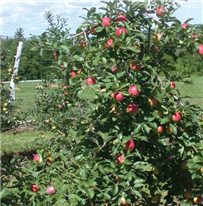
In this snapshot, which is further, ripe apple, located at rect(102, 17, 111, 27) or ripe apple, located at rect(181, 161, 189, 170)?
ripe apple, located at rect(181, 161, 189, 170)

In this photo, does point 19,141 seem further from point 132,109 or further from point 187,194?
point 132,109

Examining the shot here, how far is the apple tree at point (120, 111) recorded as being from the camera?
1901 millimetres

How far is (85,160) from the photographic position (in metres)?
1.96

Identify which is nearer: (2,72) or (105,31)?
(105,31)

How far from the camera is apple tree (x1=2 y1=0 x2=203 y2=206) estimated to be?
190 cm

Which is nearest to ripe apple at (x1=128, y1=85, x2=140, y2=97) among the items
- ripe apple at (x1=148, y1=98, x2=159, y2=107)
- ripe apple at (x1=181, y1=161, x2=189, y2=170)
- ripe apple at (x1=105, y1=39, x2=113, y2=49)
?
ripe apple at (x1=148, y1=98, x2=159, y2=107)

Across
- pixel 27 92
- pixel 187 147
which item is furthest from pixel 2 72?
pixel 27 92

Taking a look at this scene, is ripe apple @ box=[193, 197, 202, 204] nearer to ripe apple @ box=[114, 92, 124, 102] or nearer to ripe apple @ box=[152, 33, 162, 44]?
ripe apple @ box=[114, 92, 124, 102]

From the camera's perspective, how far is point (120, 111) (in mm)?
2008

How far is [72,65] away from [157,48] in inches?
18.7

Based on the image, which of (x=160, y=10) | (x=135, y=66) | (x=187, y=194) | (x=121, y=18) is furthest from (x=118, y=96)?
(x=187, y=194)

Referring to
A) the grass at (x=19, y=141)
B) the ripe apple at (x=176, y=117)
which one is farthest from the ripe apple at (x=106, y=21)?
the grass at (x=19, y=141)

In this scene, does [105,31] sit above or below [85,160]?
above

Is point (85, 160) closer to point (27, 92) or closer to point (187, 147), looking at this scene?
point (187, 147)
